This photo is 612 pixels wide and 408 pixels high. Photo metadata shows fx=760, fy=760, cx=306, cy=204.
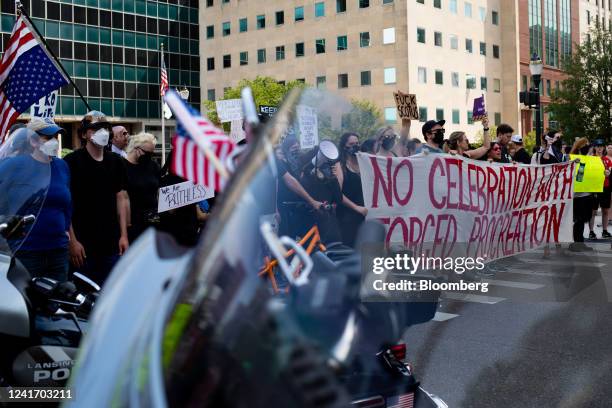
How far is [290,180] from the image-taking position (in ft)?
7.38

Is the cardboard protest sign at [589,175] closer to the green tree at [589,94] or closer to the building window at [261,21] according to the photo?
the green tree at [589,94]

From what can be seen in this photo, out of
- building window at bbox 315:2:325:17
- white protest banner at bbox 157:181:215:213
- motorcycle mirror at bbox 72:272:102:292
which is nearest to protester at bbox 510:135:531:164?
white protest banner at bbox 157:181:215:213

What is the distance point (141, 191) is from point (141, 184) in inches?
2.4

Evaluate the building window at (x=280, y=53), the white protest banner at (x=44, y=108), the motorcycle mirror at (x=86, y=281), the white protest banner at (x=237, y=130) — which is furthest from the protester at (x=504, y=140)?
the building window at (x=280, y=53)

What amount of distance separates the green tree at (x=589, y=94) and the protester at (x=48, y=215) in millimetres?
35555

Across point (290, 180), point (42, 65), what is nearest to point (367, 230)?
point (290, 180)

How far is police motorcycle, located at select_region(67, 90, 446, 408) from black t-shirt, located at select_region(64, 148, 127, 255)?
428 cm

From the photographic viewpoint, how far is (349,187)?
8.77 ft

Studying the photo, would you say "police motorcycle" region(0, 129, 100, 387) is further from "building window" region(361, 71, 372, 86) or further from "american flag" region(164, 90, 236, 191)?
"building window" region(361, 71, 372, 86)

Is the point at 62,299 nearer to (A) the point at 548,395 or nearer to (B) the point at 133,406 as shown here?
(B) the point at 133,406

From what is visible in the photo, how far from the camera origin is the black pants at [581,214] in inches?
515

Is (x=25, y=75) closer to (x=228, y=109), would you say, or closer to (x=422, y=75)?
(x=228, y=109)

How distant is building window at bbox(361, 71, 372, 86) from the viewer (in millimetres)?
61562

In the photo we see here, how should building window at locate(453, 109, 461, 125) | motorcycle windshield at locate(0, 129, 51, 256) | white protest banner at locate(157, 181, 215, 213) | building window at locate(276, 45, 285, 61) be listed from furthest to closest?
1. building window at locate(276, 45, 285, 61)
2. building window at locate(453, 109, 461, 125)
3. white protest banner at locate(157, 181, 215, 213)
4. motorcycle windshield at locate(0, 129, 51, 256)
